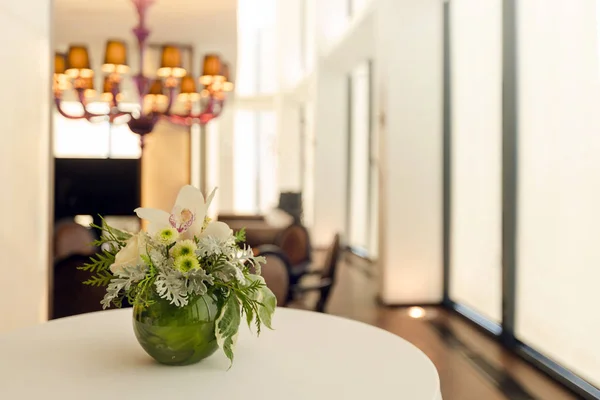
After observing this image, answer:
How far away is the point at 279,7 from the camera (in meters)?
13.7

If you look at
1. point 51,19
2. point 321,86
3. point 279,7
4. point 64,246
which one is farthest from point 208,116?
point 279,7

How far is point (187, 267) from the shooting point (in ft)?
4.18

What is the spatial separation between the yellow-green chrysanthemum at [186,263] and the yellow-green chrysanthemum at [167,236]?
0.17 ft

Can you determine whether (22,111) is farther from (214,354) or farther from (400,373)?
(400,373)

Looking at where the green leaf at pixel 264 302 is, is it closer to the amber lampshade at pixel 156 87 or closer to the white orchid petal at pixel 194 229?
the white orchid petal at pixel 194 229

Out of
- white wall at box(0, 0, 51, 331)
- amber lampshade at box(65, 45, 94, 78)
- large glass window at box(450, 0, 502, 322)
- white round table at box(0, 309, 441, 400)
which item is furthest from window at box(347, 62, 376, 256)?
white round table at box(0, 309, 441, 400)

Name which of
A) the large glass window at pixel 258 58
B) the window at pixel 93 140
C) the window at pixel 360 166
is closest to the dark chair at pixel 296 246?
the window at pixel 360 166

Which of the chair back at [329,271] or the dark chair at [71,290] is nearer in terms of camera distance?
the dark chair at [71,290]

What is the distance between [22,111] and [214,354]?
175cm

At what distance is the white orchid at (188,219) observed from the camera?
137 centimetres

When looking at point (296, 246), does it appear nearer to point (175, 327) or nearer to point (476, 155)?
point (476, 155)

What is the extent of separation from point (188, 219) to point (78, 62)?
3310 millimetres

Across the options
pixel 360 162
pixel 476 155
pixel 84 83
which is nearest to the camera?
pixel 84 83

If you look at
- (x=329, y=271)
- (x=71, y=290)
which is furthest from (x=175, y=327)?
(x=329, y=271)
